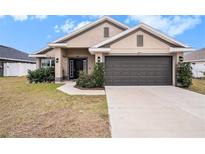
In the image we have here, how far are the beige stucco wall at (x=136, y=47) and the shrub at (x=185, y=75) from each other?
5.28 feet

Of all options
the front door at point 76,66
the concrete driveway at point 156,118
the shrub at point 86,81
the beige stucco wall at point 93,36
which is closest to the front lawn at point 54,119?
the concrete driveway at point 156,118

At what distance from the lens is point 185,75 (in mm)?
15070

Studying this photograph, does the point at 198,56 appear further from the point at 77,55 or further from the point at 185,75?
the point at 77,55

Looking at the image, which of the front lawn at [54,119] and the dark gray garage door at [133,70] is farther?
the dark gray garage door at [133,70]

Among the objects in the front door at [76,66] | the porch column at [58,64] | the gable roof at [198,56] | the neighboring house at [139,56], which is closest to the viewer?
the neighboring house at [139,56]

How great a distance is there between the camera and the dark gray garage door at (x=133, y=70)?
15562 millimetres

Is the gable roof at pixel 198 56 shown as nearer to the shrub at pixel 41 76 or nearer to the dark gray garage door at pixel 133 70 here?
the dark gray garage door at pixel 133 70

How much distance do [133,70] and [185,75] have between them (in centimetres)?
367

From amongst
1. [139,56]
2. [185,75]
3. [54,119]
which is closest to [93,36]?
[139,56]

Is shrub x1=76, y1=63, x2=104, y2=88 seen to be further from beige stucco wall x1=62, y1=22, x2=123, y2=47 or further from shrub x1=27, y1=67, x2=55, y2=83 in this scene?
shrub x1=27, y1=67, x2=55, y2=83

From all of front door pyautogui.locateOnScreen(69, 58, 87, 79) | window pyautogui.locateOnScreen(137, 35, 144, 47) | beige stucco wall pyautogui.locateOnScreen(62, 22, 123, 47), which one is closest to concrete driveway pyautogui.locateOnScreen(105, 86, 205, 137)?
window pyautogui.locateOnScreen(137, 35, 144, 47)
